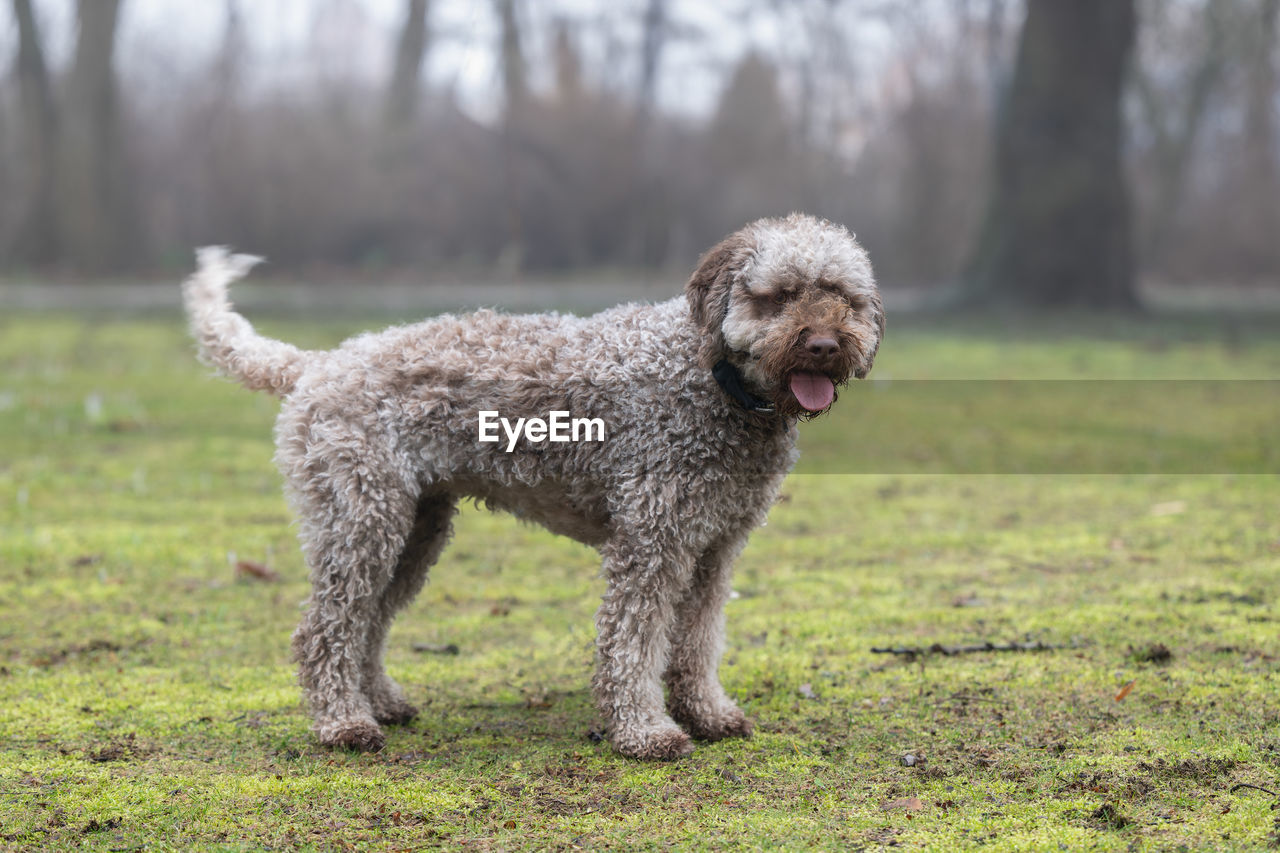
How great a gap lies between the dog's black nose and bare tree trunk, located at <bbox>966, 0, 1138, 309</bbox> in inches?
655

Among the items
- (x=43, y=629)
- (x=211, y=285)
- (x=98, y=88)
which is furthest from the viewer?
(x=98, y=88)

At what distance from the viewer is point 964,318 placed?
757 inches

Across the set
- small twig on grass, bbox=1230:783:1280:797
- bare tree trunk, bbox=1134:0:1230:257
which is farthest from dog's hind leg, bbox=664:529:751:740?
bare tree trunk, bbox=1134:0:1230:257

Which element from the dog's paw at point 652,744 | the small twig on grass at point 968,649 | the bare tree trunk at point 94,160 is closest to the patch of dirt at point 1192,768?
the small twig on grass at point 968,649

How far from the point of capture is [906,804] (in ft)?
12.8

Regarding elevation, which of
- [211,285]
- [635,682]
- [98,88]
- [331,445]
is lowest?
[635,682]

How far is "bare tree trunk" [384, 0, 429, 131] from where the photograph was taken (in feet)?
77.3

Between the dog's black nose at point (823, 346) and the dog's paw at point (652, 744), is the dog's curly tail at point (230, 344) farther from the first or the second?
the dog's black nose at point (823, 346)

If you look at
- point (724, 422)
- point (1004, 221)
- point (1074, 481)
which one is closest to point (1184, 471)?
point (1074, 481)

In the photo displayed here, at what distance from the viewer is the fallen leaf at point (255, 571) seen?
6816mm

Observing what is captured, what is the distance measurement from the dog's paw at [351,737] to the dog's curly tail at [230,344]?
4.29 ft

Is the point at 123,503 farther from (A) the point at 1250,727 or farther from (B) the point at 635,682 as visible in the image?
(A) the point at 1250,727

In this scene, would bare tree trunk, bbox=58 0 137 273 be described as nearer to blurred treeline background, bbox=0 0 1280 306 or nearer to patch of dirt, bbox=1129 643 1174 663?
blurred treeline background, bbox=0 0 1280 306

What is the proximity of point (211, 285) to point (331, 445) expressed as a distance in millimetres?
925
